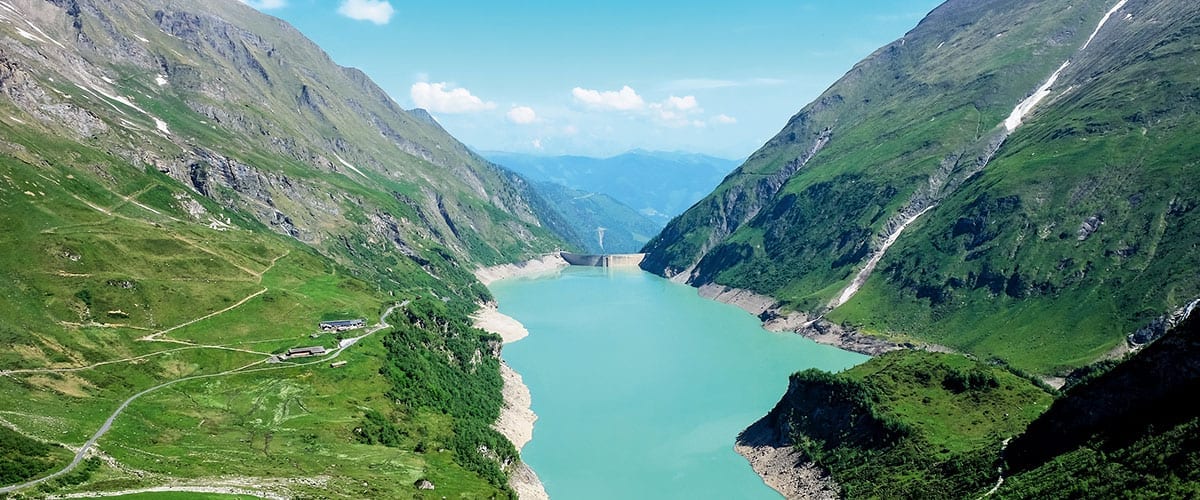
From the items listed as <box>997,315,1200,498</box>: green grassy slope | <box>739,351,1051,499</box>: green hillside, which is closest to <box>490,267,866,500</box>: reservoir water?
<box>739,351,1051,499</box>: green hillside

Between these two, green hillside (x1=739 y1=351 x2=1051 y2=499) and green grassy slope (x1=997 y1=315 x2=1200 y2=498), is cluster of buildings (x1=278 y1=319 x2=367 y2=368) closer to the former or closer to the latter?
green hillside (x1=739 y1=351 x2=1051 y2=499)

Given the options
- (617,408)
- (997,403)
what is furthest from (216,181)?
(997,403)

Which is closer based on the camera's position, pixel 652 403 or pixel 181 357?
pixel 181 357

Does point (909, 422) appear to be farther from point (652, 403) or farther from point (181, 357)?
point (181, 357)

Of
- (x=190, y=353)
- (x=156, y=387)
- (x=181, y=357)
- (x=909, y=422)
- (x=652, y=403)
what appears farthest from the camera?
(x=652, y=403)

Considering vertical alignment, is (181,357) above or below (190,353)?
below

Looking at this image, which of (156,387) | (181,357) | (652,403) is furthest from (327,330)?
(652,403)

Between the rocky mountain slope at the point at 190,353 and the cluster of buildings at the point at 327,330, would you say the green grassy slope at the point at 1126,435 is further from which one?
the cluster of buildings at the point at 327,330

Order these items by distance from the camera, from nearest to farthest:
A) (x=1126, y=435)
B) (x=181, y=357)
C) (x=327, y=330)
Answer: (x=1126, y=435), (x=181, y=357), (x=327, y=330)
